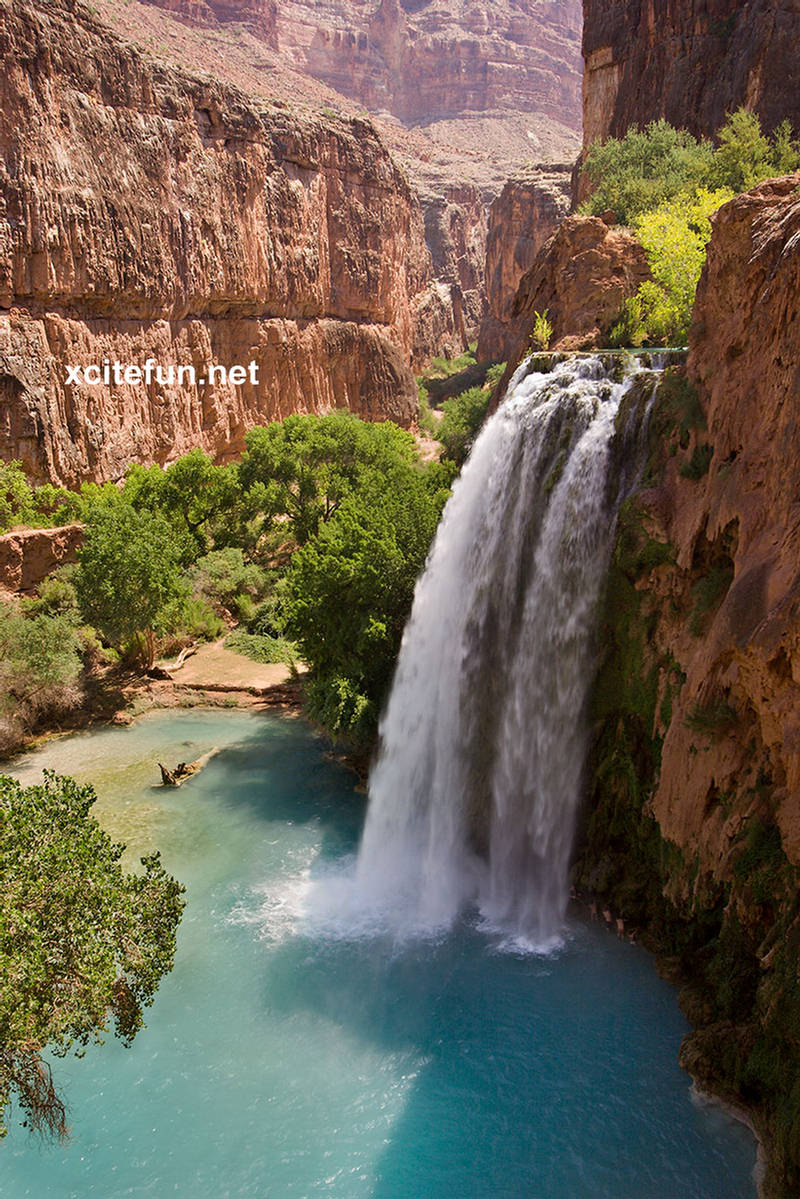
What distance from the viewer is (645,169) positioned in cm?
2745

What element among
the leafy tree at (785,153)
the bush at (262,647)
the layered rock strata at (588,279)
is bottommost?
the bush at (262,647)

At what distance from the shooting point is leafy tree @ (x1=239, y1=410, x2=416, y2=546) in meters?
30.2

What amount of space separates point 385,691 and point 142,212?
93.2 ft

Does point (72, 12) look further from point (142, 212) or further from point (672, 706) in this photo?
point (672, 706)

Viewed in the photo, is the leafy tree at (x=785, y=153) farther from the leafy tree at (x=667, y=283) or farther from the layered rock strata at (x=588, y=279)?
the layered rock strata at (x=588, y=279)

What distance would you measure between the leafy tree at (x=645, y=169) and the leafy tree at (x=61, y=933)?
75.5 feet

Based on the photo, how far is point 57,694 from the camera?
68.0 ft

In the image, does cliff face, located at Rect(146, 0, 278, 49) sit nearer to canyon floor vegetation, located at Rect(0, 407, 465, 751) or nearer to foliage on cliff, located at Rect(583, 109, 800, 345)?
foliage on cliff, located at Rect(583, 109, 800, 345)

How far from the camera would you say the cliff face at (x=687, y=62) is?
2661 centimetres

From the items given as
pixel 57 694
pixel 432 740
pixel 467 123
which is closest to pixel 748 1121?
pixel 432 740

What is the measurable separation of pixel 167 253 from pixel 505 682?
30.6 metres

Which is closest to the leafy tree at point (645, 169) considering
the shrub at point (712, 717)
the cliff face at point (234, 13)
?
the shrub at point (712, 717)

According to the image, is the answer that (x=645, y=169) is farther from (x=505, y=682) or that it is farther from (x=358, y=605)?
(x=505, y=682)

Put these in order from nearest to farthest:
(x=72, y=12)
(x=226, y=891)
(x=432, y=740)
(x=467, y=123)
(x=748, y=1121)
→ (x=748, y=1121) < (x=226, y=891) < (x=432, y=740) < (x=72, y=12) < (x=467, y=123)
